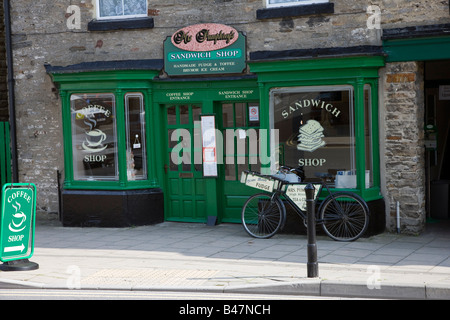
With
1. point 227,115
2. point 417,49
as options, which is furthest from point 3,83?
point 417,49

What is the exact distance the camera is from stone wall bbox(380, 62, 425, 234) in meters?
10.7

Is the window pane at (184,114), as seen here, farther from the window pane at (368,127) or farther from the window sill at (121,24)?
the window pane at (368,127)

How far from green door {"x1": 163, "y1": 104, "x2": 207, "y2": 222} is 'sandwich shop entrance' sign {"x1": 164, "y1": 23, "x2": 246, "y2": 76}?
787mm

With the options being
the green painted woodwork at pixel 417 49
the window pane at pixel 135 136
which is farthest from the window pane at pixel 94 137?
the green painted woodwork at pixel 417 49

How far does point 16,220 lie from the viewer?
888cm

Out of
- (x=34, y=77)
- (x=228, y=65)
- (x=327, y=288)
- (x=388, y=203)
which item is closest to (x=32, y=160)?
(x=34, y=77)

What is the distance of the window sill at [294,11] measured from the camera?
11.0 metres

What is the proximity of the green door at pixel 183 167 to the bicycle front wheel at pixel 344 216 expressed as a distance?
8.99ft

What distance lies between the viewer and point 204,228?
474 inches

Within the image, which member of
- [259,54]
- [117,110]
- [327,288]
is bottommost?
[327,288]

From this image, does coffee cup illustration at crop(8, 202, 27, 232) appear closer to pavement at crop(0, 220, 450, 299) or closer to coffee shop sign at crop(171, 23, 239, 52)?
pavement at crop(0, 220, 450, 299)

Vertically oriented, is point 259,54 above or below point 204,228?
above
